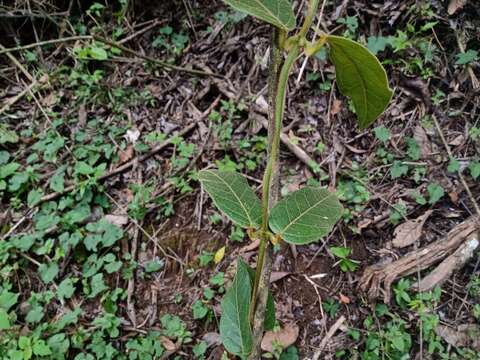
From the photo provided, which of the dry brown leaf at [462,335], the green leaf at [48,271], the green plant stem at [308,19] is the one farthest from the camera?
the green leaf at [48,271]

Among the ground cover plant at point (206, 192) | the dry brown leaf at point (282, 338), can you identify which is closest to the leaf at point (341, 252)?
the ground cover plant at point (206, 192)

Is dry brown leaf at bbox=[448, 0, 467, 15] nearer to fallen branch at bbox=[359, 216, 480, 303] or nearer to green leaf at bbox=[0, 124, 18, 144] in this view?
fallen branch at bbox=[359, 216, 480, 303]

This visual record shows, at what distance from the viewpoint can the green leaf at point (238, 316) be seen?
451 mm

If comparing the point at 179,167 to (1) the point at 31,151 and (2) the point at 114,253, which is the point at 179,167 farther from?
(1) the point at 31,151

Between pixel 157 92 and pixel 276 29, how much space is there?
5.85 feet

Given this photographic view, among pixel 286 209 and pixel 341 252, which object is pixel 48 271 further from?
pixel 286 209

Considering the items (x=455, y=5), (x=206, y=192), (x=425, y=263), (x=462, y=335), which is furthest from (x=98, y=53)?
(x=462, y=335)

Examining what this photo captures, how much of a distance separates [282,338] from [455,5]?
156cm

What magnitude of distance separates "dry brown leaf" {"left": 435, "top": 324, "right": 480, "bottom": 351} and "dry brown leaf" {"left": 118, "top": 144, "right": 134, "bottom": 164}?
57.1 inches

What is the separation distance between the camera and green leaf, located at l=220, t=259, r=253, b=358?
451mm

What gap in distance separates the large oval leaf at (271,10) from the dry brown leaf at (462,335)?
1.32 metres

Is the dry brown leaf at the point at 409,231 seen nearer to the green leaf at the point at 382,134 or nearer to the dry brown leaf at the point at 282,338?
the green leaf at the point at 382,134

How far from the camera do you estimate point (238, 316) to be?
1.52 feet

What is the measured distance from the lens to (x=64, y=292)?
1525mm
